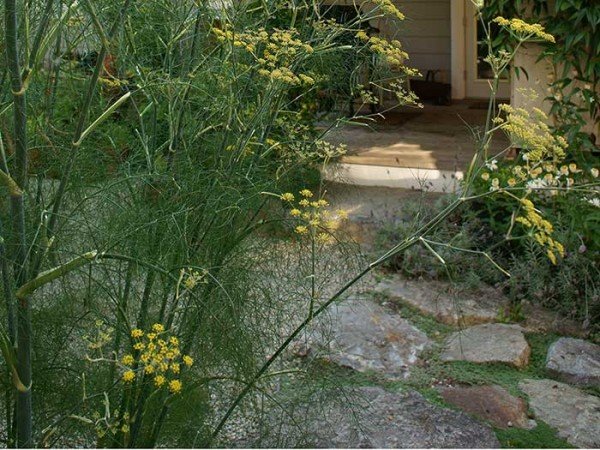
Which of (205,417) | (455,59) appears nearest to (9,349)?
(205,417)

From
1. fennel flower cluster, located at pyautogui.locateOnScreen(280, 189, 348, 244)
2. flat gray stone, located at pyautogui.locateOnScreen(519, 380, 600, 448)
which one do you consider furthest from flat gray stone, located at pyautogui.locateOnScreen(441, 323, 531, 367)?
fennel flower cluster, located at pyautogui.locateOnScreen(280, 189, 348, 244)

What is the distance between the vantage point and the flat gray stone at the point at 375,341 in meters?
5.60

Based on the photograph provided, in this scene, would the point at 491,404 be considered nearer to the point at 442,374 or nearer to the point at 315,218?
the point at 442,374

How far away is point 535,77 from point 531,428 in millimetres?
3891

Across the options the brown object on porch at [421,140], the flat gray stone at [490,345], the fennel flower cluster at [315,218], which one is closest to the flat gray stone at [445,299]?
the flat gray stone at [490,345]

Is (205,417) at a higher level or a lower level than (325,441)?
higher

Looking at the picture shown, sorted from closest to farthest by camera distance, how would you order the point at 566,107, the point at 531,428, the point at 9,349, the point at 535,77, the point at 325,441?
the point at 9,349 < the point at 325,441 < the point at 531,428 < the point at 566,107 < the point at 535,77

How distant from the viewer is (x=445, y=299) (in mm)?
6508

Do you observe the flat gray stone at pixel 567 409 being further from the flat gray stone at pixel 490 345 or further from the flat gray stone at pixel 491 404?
the flat gray stone at pixel 490 345

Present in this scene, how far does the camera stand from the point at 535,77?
26.4 feet

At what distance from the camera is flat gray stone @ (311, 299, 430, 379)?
5598mm

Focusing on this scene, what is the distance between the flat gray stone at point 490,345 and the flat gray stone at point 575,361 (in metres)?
0.17

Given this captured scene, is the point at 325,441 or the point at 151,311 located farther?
the point at 325,441

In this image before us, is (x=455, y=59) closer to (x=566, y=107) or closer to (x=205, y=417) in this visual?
(x=566, y=107)
